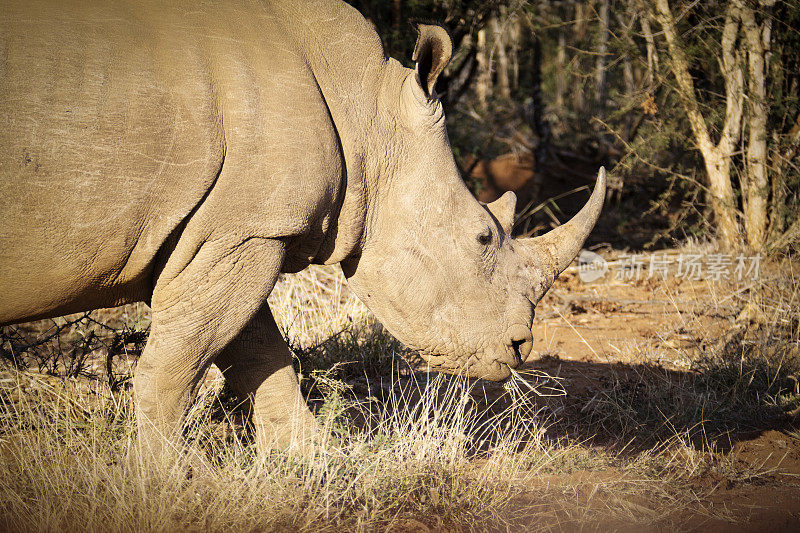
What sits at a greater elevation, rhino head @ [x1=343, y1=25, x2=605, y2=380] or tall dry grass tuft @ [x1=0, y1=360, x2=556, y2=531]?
rhino head @ [x1=343, y1=25, x2=605, y2=380]

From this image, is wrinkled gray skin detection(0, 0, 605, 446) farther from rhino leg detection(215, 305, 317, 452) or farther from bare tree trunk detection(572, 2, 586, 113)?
bare tree trunk detection(572, 2, 586, 113)

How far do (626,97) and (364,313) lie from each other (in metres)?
4.65

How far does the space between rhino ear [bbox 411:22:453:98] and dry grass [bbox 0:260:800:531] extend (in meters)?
1.52

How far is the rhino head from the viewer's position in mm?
3439

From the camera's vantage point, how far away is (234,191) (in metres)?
2.88

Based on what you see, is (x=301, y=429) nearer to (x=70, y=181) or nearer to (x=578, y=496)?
(x=578, y=496)

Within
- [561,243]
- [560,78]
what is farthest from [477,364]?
[560,78]

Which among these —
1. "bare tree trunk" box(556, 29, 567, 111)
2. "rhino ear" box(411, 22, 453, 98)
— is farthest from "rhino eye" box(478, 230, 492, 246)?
"bare tree trunk" box(556, 29, 567, 111)

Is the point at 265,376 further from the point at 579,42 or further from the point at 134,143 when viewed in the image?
the point at 579,42

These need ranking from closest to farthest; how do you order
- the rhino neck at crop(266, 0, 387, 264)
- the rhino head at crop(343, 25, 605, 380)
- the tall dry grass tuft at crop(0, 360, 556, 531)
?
the tall dry grass tuft at crop(0, 360, 556, 531) < the rhino neck at crop(266, 0, 387, 264) < the rhino head at crop(343, 25, 605, 380)

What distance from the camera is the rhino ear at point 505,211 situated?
384 centimetres

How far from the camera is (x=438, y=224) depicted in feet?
11.5

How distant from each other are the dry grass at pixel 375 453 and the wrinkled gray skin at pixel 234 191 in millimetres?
308

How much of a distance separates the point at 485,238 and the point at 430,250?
29 centimetres
